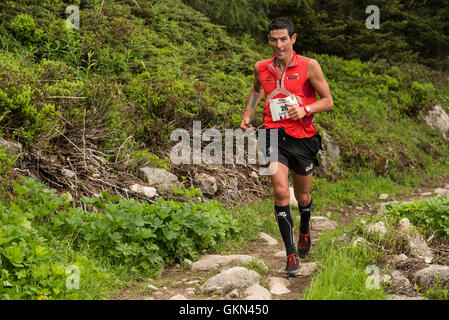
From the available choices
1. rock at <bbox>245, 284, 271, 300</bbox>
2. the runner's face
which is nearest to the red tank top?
the runner's face

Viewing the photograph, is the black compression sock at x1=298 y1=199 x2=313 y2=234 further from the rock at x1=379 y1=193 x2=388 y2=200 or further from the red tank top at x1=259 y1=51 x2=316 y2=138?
the rock at x1=379 y1=193 x2=388 y2=200

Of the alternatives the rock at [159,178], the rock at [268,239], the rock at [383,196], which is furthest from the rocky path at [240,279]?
the rock at [383,196]

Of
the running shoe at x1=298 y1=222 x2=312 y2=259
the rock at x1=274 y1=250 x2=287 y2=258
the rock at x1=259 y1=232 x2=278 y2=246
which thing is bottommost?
the rock at x1=259 y1=232 x2=278 y2=246

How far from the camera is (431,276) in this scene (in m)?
4.38

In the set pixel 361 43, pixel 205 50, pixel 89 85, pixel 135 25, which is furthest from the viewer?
pixel 361 43

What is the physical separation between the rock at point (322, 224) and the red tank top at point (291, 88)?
2910 millimetres

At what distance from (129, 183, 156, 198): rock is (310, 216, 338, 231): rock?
8.84 ft

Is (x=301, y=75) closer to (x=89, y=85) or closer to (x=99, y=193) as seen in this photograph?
(x=99, y=193)

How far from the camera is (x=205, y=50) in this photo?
12133 mm

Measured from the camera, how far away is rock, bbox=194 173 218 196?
7.75 m

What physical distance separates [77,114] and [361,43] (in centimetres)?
1394

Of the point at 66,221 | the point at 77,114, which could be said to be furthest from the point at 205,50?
the point at 66,221

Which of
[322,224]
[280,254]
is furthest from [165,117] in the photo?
[280,254]

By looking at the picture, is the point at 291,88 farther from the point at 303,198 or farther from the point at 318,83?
the point at 303,198
